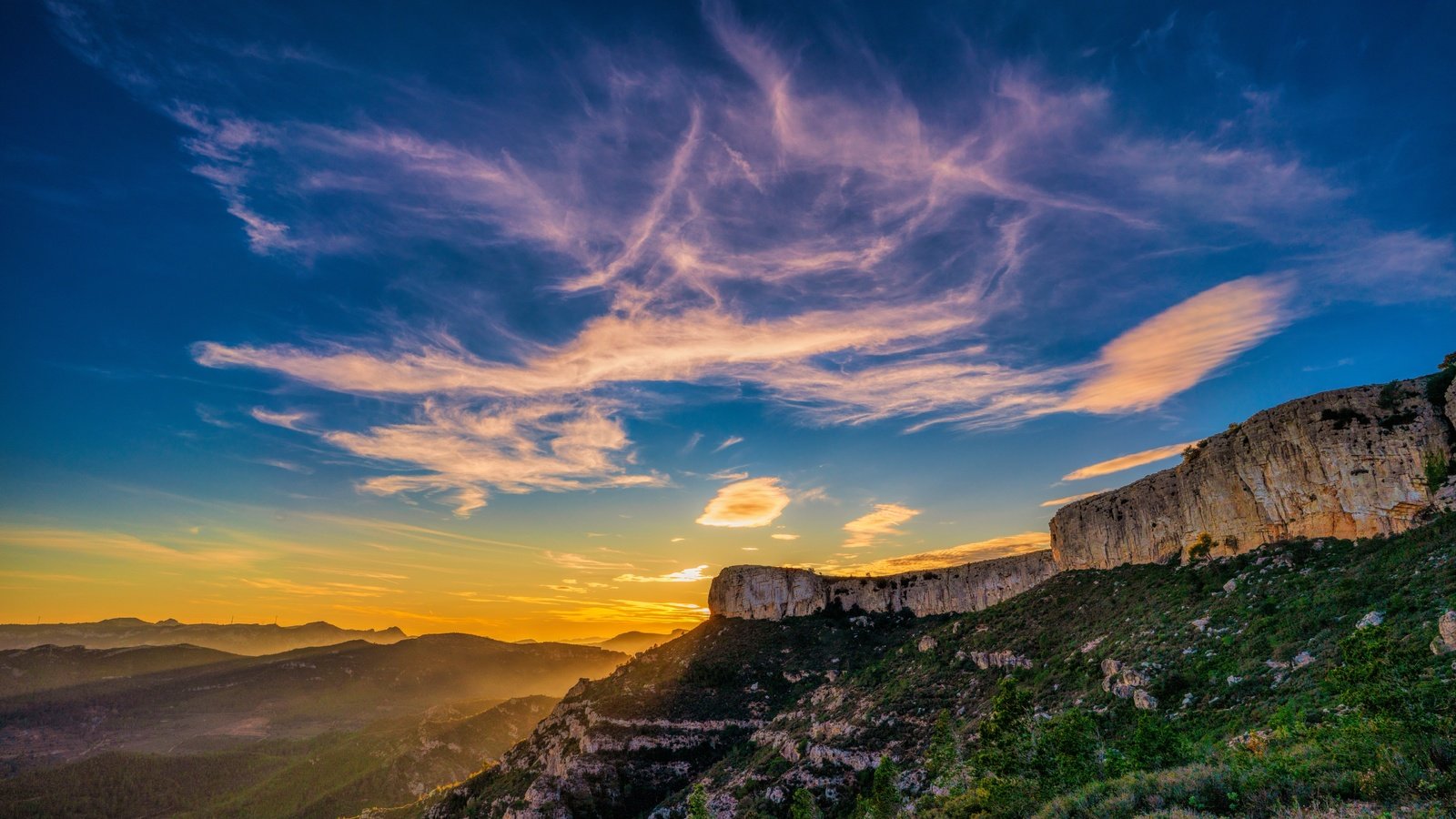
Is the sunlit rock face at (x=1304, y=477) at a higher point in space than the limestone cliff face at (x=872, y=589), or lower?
higher

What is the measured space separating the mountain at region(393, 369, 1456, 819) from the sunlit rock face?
213 mm

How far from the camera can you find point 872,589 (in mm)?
141125

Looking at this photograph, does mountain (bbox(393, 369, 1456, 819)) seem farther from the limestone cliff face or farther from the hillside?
the limestone cliff face

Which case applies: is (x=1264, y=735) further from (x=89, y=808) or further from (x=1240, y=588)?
(x=89, y=808)

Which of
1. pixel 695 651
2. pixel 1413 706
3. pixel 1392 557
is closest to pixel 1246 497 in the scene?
pixel 1392 557

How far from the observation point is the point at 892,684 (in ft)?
260

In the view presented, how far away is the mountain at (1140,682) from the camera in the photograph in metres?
21.0

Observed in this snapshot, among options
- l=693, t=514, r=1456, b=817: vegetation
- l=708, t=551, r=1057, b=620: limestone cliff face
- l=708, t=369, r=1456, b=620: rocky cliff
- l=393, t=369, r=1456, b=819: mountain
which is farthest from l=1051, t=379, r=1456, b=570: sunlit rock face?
l=708, t=551, r=1057, b=620: limestone cliff face

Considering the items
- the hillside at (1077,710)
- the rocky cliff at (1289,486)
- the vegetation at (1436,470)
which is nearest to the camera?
the hillside at (1077,710)

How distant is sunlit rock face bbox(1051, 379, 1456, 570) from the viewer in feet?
165

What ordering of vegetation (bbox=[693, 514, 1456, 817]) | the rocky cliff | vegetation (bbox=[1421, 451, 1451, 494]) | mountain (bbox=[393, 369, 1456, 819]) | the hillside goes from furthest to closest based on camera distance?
the rocky cliff, vegetation (bbox=[1421, 451, 1451, 494]), mountain (bbox=[393, 369, 1456, 819]), the hillside, vegetation (bbox=[693, 514, 1456, 817])

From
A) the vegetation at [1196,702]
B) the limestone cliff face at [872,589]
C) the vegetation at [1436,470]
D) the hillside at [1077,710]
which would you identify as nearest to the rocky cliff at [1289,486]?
the vegetation at [1436,470]

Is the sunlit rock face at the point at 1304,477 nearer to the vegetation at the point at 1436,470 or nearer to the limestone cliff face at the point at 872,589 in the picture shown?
the vegetation at the point at 1436,470

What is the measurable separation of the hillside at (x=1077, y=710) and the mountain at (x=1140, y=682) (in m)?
0.20
